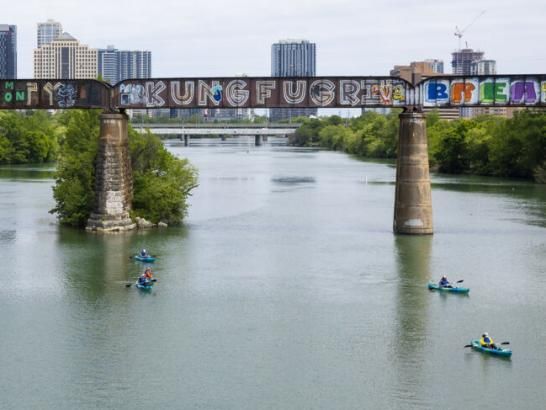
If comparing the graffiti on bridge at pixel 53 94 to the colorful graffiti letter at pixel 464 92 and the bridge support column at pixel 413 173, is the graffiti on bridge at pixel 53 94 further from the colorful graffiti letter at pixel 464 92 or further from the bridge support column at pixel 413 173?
the colorful graffiti letter at pixel 464 92

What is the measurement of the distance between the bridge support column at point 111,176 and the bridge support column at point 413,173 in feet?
57.0

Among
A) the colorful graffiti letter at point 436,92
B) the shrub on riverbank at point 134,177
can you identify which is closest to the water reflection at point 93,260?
the shrub on riverbank at point 134,177

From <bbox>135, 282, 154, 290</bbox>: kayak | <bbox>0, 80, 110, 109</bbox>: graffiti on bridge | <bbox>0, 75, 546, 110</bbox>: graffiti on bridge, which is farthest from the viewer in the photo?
<bbox>0, 80, 110, 109</bbox>: graffiti on bridge

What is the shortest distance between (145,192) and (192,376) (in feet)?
117

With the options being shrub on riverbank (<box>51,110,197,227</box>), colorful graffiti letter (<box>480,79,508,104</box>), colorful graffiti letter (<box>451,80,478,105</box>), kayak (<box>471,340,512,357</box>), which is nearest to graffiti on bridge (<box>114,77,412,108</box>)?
colorful graffiti letter (<box>451,80,478,105</box>)

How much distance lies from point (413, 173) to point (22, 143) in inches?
4268

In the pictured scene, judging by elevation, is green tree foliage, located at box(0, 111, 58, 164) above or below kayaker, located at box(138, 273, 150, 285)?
above

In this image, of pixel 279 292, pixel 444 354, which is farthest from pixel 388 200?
pixel 444 354

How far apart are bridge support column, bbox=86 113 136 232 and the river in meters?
1.48

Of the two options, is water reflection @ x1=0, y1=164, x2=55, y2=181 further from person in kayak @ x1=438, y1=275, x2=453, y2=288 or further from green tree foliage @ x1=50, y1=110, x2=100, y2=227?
person in kayak @ x1=438, y1=275, x2=453, y2=288

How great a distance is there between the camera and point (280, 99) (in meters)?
67.0

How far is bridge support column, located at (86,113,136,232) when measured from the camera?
66.4 metres

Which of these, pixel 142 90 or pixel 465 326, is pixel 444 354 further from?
pixel 142 90

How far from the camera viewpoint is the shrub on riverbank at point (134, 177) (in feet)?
229
